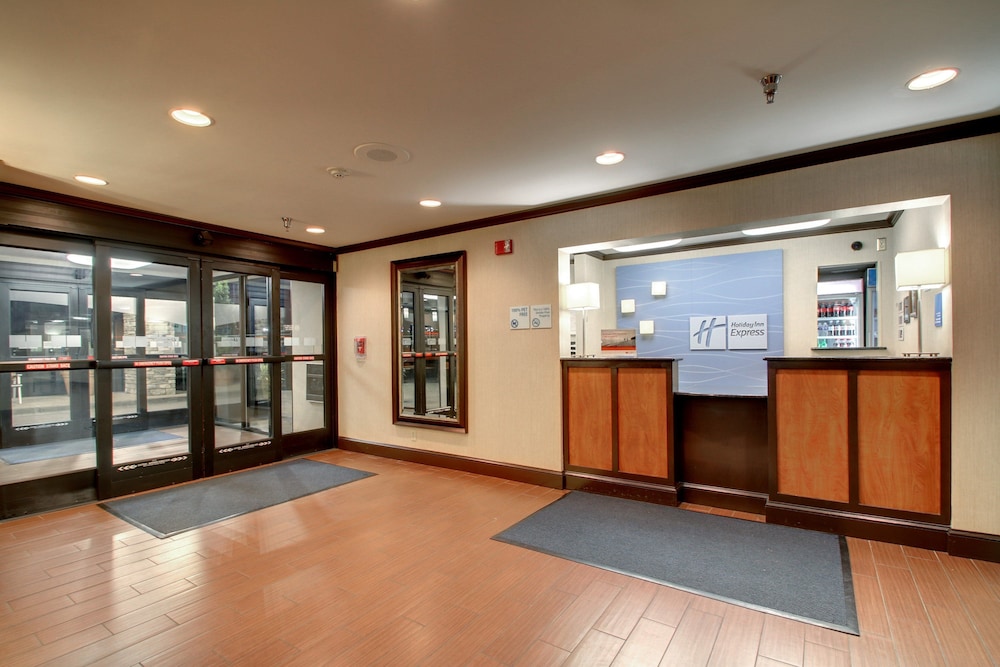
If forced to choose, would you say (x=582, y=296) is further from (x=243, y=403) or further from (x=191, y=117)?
(x=243, y=403)

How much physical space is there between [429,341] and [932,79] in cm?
504

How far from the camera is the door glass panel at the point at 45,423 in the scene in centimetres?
420

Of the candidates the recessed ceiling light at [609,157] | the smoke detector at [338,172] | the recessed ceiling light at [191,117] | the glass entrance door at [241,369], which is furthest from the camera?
the glass entrance door at [241,369]

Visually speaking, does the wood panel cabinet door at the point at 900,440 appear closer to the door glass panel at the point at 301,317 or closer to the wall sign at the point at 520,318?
the wall sign at the point at 520,318

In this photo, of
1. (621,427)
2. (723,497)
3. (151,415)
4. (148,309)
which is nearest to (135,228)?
(148,309)

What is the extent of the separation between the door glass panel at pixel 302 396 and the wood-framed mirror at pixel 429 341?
4.14 ft

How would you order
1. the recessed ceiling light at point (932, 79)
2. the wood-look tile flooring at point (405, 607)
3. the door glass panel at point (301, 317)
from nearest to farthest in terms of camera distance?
the wood-look tile flooring at point (405, 607) → the recessed ceiling light at point (932, 79) → the door glass panel at point (301, 317)

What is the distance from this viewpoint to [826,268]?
5.40 meters

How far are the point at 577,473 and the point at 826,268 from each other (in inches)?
155

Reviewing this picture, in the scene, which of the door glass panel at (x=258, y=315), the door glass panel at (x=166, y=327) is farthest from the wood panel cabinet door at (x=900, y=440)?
the door glass panel at (x=166, y=327)

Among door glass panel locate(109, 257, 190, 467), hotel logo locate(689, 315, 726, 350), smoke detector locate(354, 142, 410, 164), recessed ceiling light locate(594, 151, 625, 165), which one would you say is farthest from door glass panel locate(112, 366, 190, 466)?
hotel logo locate(689, 315, 726, 350)

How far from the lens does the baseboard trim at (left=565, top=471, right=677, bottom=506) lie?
3.87 metres

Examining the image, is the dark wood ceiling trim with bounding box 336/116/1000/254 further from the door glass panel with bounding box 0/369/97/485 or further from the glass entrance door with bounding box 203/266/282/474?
the door glass panel with bounding box 0/369/97/485

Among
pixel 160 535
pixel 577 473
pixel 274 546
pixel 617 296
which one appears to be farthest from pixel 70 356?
pixel 617 296
